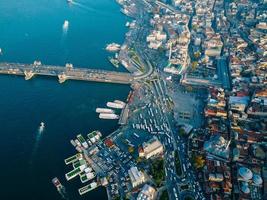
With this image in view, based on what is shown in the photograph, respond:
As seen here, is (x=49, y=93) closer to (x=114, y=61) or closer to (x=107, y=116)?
(x=107, y=116)

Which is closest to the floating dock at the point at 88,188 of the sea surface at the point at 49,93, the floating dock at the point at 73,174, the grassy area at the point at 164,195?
the sea surface at the point at 49,93

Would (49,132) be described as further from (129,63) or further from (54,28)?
(54,28)

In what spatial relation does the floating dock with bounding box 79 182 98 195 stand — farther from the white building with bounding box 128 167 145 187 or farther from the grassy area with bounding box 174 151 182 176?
the grassy area with bounding box 174 151 182 176

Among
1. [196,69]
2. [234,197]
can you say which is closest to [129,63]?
[196,69]

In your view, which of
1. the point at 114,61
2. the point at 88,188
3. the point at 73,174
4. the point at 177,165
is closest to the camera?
the point at 88,188

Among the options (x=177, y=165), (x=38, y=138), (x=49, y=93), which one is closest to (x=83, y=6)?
(x=49, y=93)

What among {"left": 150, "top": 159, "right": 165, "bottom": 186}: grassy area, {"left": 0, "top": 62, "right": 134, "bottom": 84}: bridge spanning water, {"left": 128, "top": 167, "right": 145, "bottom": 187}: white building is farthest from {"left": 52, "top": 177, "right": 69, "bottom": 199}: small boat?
{"left": 0, "top": 62, "right": 134, "bottom": 84}: bridge spanning water
